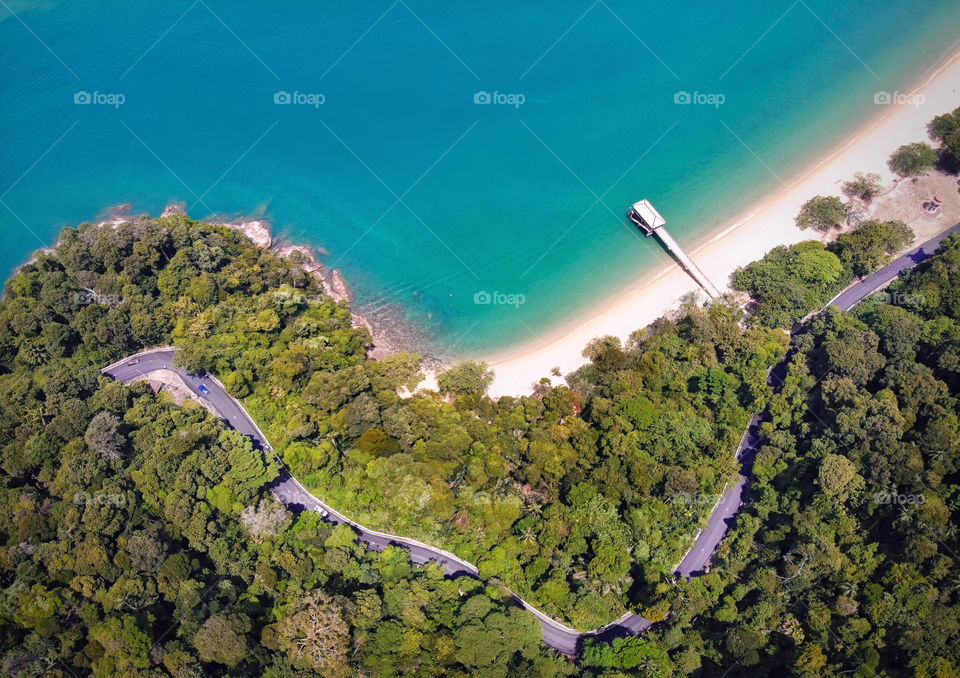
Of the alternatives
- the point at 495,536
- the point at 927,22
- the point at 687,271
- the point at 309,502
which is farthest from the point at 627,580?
the point at 927,22

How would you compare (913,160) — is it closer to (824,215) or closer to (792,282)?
(824,215)

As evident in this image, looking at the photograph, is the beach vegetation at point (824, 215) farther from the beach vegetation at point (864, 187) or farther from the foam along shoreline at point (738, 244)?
the beach vegetation at point (864, 187)

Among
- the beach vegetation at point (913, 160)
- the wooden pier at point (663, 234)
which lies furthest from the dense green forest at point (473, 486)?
the beach vegetation at point (913, 160)

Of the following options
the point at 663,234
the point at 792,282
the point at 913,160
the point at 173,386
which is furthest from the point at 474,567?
the point at 913,160

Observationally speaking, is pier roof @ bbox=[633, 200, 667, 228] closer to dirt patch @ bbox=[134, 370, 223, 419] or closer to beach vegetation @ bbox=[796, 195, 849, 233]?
beach vegetation @ bbox=[796, 195, 849, 233]

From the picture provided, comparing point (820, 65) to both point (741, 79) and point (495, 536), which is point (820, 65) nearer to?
point (741, 79)

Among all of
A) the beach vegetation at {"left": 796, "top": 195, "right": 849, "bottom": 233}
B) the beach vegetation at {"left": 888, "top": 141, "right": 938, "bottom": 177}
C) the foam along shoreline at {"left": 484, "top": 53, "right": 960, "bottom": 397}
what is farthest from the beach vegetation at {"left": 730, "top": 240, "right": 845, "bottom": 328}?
the beach vegetation at {"left": 888, "top": 141, "right": 938, "bottom": 177}

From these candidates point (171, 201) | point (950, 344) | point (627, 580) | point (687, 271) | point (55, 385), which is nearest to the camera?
point (627, 580)
